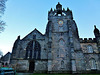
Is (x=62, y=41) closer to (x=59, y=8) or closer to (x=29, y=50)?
(x=29, y=50)

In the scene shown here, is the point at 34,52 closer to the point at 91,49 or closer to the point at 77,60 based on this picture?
the point at 77,60

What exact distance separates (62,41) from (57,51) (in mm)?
3160

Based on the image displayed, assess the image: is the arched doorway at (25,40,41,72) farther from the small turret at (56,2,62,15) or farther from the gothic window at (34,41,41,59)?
the small turret at (56,2,62,15)

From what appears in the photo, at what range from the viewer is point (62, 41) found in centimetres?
2230

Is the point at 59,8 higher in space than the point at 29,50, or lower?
higher

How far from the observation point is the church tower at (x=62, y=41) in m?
19.6

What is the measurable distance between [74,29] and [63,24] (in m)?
3.58

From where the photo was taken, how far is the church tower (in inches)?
773

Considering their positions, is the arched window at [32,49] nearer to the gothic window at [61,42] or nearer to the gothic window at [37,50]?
the gothic window at [37,50]

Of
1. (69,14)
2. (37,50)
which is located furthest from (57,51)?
(69,14)

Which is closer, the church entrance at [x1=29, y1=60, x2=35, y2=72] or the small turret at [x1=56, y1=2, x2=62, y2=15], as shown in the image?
the church entrance at [x1=29, y1=60, x2=35, y2=72]

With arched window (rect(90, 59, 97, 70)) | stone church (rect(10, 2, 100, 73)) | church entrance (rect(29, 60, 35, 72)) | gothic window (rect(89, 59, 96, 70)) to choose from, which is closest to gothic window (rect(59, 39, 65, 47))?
stone church (rect(10, 2, 100, 73))

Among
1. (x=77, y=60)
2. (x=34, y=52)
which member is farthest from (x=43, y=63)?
(x=77, y=60)

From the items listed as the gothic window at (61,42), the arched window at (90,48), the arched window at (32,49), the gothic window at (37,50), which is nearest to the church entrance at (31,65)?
the arched window at (32,49)
